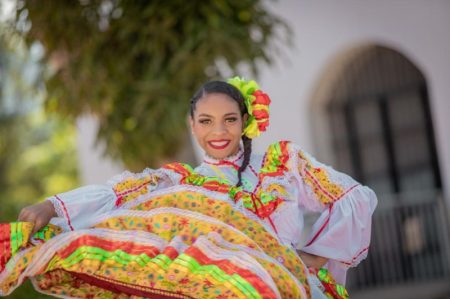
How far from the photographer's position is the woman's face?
345 centimetres

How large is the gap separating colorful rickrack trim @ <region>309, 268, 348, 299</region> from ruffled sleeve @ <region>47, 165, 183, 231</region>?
0.65 metres

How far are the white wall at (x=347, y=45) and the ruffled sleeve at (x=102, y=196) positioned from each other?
5710 mm

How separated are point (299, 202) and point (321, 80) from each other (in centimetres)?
634

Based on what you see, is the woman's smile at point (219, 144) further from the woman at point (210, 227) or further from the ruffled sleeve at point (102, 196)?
the ruffled sleeve at point (102, 196)

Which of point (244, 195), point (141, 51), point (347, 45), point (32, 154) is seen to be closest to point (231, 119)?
point (244, 195)

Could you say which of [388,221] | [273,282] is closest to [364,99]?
[388,221]

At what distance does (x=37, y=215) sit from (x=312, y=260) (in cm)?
106

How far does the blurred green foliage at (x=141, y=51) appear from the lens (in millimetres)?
7105

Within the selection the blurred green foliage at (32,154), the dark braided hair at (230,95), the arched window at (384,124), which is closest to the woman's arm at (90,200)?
the dark braided hair at (230,95)

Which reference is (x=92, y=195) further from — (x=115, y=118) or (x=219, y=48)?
(x=115, y=118)

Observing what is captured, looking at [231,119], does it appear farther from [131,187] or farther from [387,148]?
[387,148]

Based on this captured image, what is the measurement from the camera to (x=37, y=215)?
3.06m

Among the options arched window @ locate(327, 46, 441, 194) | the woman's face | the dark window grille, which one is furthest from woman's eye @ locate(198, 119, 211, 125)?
arched window @ locate(327, 46, 441, 194)

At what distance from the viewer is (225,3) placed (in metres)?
7.11
